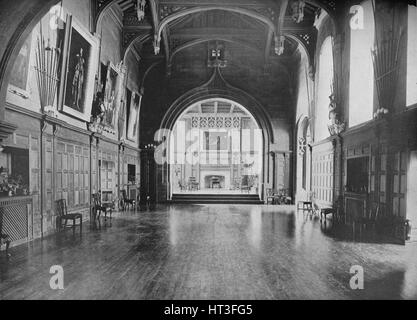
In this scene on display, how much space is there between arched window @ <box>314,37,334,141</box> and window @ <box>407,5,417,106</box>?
474 centimetres

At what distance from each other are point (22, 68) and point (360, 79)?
26.5ft

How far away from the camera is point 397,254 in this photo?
5.83 m

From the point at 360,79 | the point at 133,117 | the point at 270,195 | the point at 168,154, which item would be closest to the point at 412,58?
the point at 360,79

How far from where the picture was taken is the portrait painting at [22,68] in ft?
20.2

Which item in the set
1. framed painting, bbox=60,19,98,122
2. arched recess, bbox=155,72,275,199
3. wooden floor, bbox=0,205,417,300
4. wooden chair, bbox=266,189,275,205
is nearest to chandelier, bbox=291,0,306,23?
framed painting, bbox=60,19,98,122

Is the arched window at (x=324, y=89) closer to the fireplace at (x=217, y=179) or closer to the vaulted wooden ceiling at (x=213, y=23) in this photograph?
the vaulted wooden ceiling at (x=213, y=23)

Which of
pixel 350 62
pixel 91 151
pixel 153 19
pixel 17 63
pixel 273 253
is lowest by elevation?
pixel 273 253

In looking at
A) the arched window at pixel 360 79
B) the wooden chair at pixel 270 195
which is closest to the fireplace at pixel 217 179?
the wooden chair at pixel 270 195

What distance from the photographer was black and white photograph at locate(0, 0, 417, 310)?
4.45 meters

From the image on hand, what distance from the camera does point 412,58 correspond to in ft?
21.4
